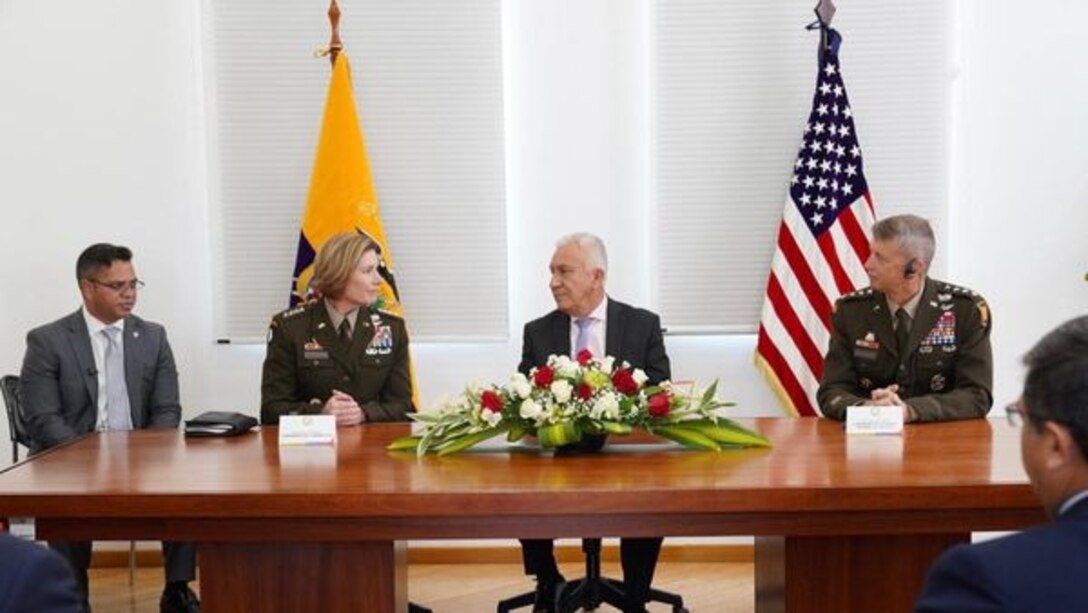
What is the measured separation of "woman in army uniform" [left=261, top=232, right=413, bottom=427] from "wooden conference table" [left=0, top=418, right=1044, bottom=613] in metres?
0.72

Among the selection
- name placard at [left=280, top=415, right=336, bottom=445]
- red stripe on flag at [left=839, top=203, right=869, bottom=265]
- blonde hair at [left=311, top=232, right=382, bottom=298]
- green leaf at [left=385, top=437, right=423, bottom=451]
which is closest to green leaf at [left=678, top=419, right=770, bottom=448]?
green leaf at [left=385, top=437, right=423, bottom=451]

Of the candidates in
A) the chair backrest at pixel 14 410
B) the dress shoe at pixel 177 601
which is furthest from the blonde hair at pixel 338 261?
the chair backrest at pixel 14 410

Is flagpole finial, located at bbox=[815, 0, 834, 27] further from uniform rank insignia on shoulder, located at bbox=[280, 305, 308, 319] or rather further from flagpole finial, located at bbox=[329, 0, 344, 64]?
uniform rank insignia on shoulder, located at bbox=[280, 305, 308, 319]

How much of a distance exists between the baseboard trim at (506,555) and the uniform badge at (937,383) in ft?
6.11

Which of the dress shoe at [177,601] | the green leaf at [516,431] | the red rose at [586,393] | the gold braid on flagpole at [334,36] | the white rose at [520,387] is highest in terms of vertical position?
the gold braid on flagpole at [334,36]

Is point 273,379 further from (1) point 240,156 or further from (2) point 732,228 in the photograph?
(2) point 732,228

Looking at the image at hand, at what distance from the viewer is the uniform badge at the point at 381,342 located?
4.16 meters

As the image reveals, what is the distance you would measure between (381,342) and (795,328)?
74.7 inches

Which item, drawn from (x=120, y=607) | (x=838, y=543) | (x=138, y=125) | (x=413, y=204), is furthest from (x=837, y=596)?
(x=138, y=125)

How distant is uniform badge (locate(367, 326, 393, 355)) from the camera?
A: 13.6 feet

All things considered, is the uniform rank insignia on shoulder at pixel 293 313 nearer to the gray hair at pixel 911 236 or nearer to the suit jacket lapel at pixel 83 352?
the suit jacket lapel at pixel 83 352

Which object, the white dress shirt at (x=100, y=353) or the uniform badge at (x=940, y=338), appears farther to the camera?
the white dress shirt at (x=100, y=353)

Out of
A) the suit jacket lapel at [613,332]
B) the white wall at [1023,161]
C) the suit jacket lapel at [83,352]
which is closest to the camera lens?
the suit jacket lapel at [613,332]

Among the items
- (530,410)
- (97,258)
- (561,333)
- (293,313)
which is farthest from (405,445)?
(97,258)
